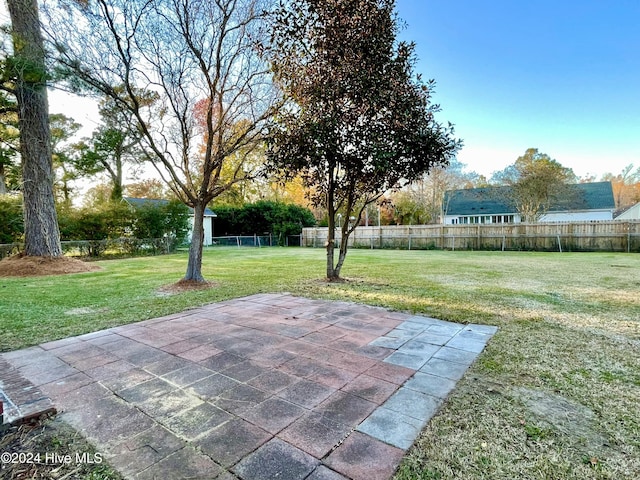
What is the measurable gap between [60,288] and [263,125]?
16.8 feet

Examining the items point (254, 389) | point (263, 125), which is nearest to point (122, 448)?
point (254, 389)

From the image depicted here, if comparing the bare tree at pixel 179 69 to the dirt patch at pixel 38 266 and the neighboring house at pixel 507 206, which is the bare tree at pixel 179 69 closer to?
the dirt patch at pixel 38 266

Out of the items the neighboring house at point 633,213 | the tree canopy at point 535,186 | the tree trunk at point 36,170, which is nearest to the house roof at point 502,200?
the tree canopy at point 535,186

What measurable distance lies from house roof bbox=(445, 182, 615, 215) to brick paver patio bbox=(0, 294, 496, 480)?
A: 21478 millimetres

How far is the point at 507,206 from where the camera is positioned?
81.1ft

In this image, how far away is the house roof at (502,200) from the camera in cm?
2142

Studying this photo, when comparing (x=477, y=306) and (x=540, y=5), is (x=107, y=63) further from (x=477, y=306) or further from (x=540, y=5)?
(x=540, y=5)

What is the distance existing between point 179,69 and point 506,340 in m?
6.61

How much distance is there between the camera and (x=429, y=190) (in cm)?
2558

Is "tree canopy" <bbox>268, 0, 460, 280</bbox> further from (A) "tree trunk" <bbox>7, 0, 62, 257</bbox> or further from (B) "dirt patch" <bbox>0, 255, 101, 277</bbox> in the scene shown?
(B) "dirt patch" <bbox>0, 255, 101, 277</bbox>

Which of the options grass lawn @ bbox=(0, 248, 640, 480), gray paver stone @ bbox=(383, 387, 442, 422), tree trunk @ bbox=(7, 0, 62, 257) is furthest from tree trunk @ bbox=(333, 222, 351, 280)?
tree trunk @ bbox=(7, 0, 62, 257)

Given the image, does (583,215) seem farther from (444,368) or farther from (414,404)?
(414,404)

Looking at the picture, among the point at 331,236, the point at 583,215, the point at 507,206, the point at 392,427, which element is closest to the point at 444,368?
the point at 392,427

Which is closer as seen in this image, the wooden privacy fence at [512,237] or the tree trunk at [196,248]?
the tree trunk at [196,248]
